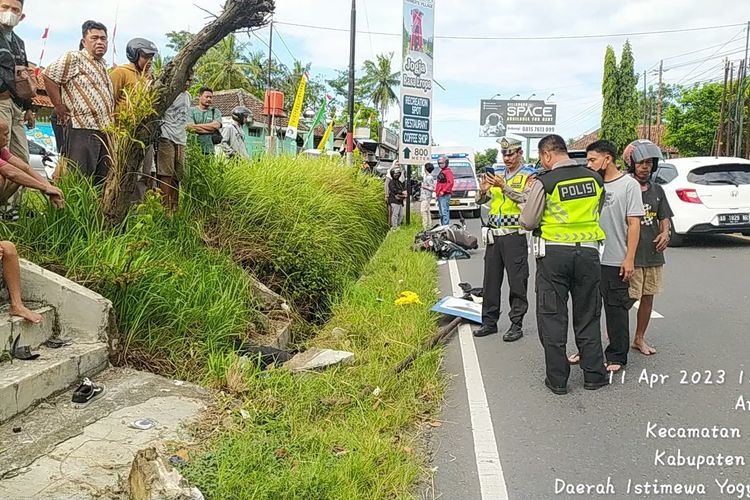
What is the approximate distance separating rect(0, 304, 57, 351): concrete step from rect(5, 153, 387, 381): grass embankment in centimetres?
44

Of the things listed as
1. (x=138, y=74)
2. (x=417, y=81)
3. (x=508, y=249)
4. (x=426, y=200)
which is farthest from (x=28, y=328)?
(x=417, y=81)

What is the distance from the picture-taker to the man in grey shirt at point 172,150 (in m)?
6.55

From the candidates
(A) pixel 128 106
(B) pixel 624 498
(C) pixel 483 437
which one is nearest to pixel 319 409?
(C) pixel 483 437

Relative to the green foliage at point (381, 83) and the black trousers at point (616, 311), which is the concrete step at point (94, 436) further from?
the green foliage at point (381, 83)

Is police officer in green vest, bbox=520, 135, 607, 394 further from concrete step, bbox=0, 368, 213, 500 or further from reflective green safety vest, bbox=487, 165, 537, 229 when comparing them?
concrete step, bbox=0, 368, 213, 500

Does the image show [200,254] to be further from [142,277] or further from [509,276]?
[509,276]

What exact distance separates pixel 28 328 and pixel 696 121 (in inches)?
1856

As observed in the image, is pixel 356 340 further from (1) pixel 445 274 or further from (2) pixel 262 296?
(1) pixel 445 274

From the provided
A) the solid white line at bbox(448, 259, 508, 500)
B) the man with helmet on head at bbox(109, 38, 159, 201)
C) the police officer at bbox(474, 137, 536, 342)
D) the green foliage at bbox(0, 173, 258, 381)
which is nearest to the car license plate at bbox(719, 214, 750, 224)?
the police officer at bbox(474, 137, 536, 342)

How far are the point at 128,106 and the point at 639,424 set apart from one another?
448cm

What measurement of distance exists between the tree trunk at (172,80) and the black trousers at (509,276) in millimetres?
3008

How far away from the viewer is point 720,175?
11031 millimetres

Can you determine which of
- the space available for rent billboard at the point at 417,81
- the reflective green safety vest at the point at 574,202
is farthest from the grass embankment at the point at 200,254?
the space available for rent billboard at the point at 417,81

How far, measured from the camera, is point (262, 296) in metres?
6.52
